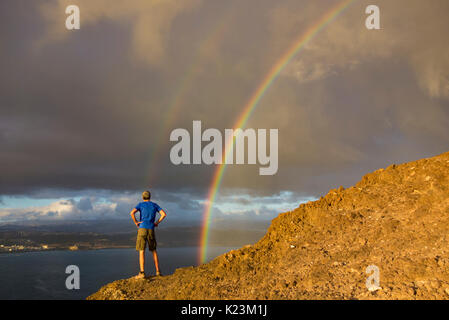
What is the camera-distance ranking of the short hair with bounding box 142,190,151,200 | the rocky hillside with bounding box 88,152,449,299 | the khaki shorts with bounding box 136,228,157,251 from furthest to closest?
the khaki shorts with bounding box 136,228,157,251, the short hair with bounding box 142,190,151,200, the rocky hillside with bounding box 88,152,449,299

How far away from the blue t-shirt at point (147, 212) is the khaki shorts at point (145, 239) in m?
0.18

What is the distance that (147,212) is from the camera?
11.6m

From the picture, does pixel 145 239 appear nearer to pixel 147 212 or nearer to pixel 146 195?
pixel 147 212

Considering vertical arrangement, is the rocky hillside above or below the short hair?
below

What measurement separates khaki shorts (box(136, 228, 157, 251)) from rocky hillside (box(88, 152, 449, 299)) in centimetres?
117

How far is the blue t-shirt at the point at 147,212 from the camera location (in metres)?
11.6

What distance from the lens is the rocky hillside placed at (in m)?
8.51

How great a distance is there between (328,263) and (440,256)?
311cm

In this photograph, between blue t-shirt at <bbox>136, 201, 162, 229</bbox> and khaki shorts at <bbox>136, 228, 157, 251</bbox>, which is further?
khaki shorts at <bbox>136, 228, 157, 251</bbox>

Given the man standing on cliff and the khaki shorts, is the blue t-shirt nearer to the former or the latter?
the man standing on cliff

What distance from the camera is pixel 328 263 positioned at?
9.85m

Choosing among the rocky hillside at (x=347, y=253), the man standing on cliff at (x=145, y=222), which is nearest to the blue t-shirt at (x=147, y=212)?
the man standing on cliff at (x=145, y=222)

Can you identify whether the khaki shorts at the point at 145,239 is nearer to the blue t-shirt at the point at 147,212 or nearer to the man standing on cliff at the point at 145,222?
the man standing on cliff at the point at 145,222

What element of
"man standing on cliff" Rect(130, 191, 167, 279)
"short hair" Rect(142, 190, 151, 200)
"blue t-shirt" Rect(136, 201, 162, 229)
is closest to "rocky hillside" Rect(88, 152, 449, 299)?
"man standing on cliff" Rect(130, 191, 167, 279)
